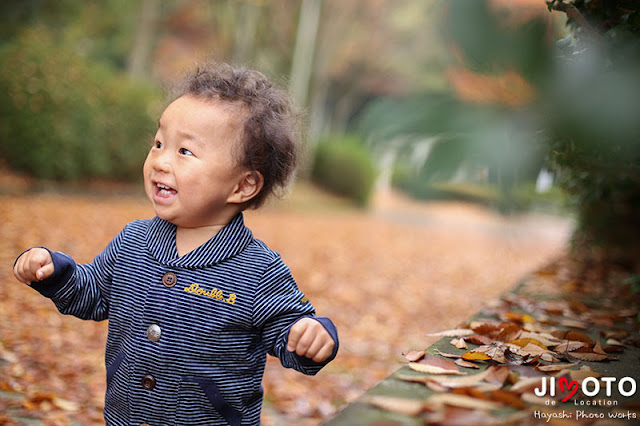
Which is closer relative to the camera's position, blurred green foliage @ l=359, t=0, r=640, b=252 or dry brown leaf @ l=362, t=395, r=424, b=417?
blurred green foliage @ l=359, t=0, r=640, b=252

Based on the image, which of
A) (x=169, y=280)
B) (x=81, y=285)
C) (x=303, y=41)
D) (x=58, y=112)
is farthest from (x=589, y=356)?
(x=303, y=41)

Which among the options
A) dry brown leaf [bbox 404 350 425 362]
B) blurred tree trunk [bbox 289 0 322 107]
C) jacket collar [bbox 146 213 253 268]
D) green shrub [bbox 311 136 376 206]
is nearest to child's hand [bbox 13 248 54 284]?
jacket collar [bbox 146 213 253 268]

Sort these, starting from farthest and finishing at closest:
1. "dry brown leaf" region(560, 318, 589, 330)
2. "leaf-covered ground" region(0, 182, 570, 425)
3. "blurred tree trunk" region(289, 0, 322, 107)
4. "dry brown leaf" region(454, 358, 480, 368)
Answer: "blurred tree trunk" region(289, 0, 322, 107) → "leaf-covered ground" region(0, 182, 570, 425) → "dry brown leaf" region(560, 318, 589, 330) → "dry brown leaf" region(454, 358, 480, 368)

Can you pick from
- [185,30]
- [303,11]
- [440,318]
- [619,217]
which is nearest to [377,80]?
[303,11]

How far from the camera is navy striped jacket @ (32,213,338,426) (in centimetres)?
159

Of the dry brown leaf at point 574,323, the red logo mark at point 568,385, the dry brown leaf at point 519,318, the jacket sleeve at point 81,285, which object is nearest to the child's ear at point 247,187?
the jacket sleeve at point 81,285

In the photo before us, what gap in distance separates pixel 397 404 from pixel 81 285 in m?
1.11

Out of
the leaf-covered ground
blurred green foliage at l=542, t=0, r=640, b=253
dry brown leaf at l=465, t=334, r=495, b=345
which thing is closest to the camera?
blurred green foliage at l=542, t=0, r=640, b=253

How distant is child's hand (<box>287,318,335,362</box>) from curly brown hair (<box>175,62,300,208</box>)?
1.79 feet

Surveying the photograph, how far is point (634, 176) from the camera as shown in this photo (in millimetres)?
2166

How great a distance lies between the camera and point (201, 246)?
1686 mm

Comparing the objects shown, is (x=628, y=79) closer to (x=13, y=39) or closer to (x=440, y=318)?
(x=440, y=318)

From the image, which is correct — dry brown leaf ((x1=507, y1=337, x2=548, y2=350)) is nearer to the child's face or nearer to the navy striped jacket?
the navy striped jacket

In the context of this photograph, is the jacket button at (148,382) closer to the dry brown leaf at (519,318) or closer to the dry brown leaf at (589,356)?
the dry brown leaf at (589,356)
